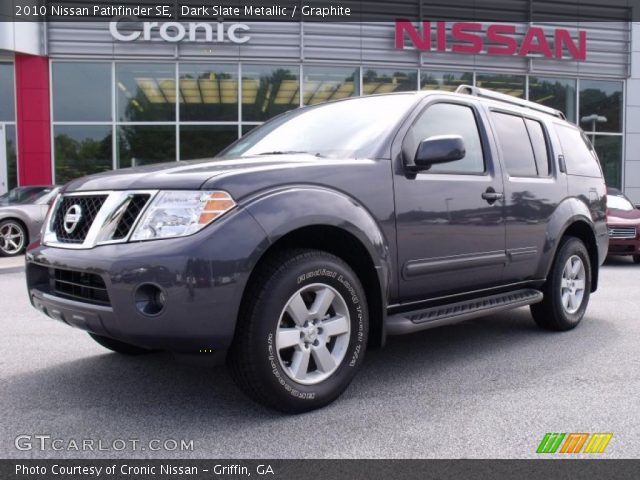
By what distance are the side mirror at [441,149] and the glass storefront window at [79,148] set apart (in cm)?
1472

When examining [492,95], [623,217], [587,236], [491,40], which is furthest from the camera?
[491,40]

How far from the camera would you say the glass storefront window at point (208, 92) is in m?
16.7

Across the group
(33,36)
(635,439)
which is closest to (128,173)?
(635,439)

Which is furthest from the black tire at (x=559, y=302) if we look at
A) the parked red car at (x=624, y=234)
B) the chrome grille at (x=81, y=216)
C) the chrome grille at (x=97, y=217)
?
the parked red car at (x=624, y=234)

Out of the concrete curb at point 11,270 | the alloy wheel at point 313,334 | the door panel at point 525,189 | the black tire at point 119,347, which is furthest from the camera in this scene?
the concrete curb at point 11,270

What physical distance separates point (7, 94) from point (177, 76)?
483 cm

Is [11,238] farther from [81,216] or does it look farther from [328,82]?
[328,82]

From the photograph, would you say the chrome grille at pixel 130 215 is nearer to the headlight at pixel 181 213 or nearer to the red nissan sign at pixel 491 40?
the headlight at pixel 181 213

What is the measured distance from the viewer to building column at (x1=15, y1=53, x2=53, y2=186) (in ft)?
53.7

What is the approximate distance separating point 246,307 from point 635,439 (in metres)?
1.88

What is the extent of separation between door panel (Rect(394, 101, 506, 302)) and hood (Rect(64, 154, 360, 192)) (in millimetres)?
582

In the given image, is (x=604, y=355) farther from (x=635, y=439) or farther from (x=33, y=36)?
(x=33, y=36)

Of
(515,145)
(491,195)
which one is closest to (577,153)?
(515,145)

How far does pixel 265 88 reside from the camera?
1703 cm
